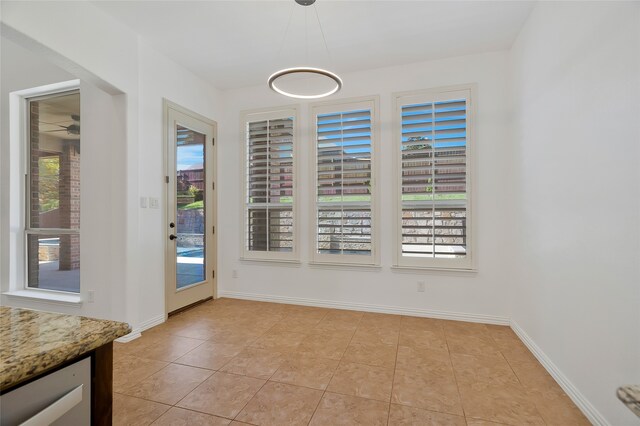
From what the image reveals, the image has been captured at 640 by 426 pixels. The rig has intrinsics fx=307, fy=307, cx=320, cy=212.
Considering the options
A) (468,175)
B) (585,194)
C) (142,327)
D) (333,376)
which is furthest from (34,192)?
(585,194)

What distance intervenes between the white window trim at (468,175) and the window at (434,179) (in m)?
0.01

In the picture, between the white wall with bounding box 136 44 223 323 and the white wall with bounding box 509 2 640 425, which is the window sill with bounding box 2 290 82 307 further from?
the white wall with bounding box 509 2 640 425

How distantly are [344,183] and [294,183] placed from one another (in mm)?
681

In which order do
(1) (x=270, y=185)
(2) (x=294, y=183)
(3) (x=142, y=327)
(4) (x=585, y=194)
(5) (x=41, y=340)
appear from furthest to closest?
(1) (x=270, y=185), (2) (x=294, y=183), (3) (x=142, y=327), (4) (x=585, y=194), (5) (x=41, y=340)

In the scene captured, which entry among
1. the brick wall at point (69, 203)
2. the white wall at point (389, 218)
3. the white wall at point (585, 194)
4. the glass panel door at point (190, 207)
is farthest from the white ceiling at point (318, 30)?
the brick wall at point (69, 203)

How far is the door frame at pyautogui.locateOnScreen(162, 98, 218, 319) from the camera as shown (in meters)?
3.50

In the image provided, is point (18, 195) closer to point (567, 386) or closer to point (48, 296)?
point (48, 296)

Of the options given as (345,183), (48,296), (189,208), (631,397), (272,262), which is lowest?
(48,296)

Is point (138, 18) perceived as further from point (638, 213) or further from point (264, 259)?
point (638, 213)

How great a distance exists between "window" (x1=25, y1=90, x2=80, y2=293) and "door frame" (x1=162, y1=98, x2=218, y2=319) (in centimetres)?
95

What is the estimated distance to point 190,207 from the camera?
3.92m

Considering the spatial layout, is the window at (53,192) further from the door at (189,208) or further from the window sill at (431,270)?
the window sill at (431,270)

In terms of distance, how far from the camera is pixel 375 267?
3.77m

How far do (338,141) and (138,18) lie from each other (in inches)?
93.2
